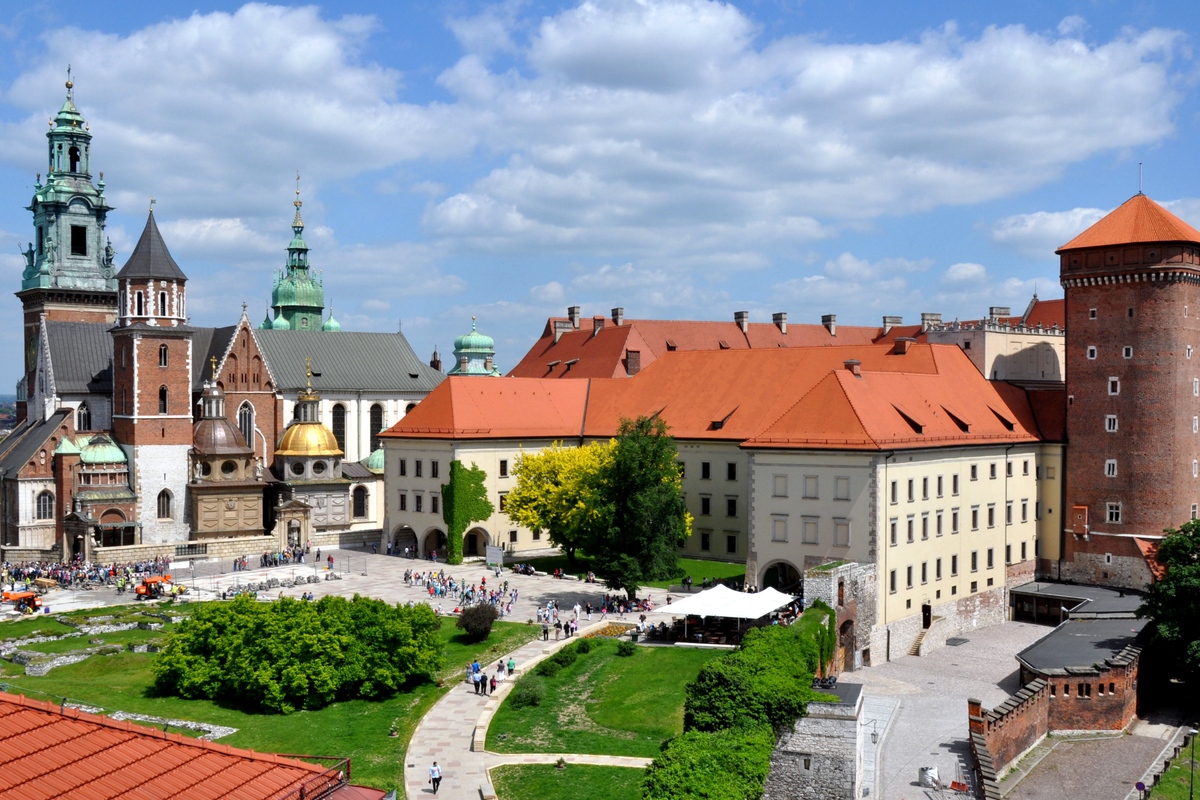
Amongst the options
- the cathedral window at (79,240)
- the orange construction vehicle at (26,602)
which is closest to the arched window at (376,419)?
the cathedral window at (79,240)

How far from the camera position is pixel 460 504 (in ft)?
229

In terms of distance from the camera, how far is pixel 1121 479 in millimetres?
65562

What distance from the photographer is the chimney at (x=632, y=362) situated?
273 feet

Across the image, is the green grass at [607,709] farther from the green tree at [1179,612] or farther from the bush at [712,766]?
the green tree at [1179,612]

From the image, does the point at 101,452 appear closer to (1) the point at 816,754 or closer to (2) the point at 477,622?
(2) the point at 477,622

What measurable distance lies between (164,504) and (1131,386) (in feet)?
208

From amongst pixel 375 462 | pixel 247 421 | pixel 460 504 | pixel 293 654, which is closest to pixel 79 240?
pixel 247 421

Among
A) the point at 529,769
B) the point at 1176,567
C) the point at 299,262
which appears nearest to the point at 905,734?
the point at 529,769

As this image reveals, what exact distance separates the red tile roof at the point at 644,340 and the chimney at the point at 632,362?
32 centimetres

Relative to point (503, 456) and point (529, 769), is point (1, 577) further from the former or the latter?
point (529, 769)

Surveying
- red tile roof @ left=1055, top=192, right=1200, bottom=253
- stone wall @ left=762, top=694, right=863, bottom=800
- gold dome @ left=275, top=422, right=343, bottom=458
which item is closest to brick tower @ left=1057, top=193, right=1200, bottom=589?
red tile roof @ left=1055, top=192, right=1200, bottom=253

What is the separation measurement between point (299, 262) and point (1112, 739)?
106m

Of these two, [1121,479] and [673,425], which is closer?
[1121,479]

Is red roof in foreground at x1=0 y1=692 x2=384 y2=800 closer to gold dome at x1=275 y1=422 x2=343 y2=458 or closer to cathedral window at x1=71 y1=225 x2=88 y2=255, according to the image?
gold dome at x1=275 y1=422 x2=343 y2=458
